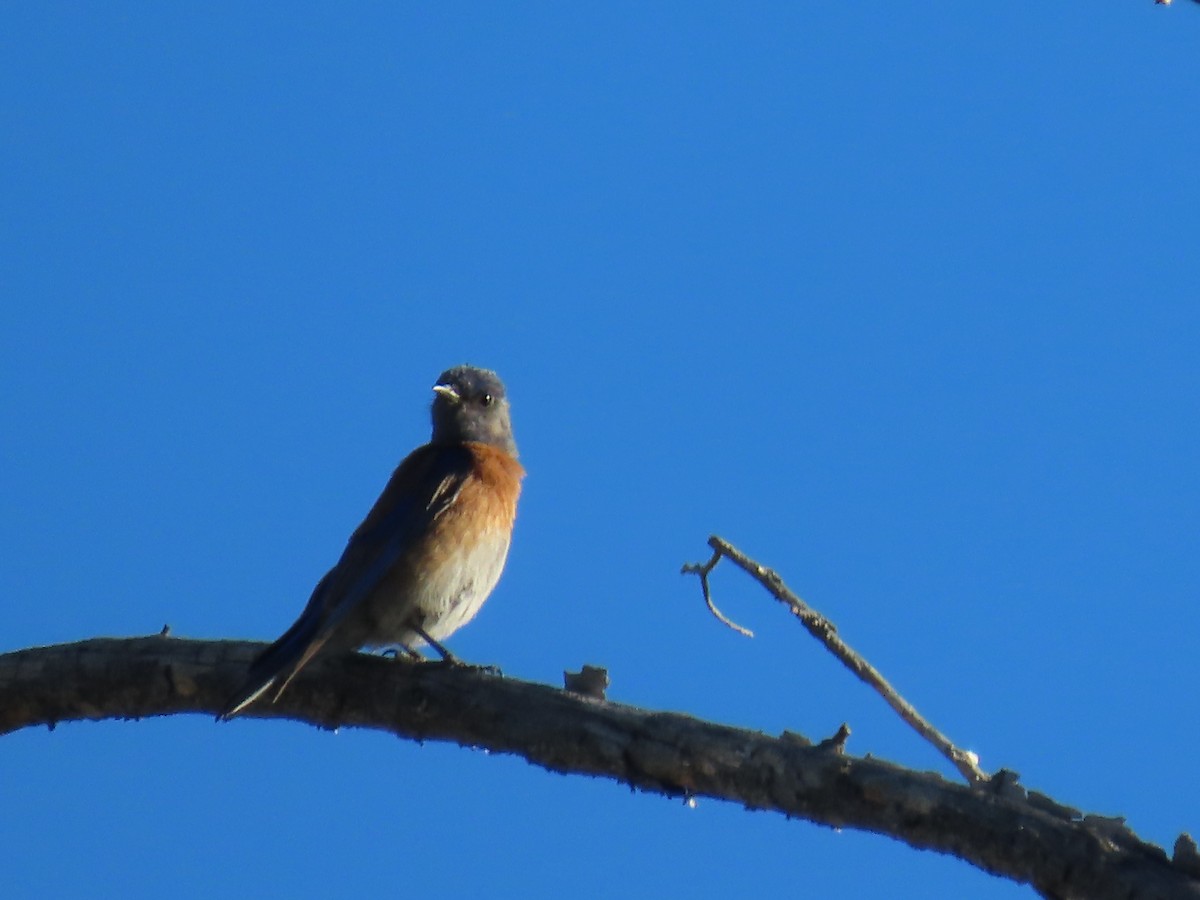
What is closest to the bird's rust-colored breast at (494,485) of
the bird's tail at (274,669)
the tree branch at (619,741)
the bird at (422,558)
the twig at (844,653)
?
the bird at (422,558)

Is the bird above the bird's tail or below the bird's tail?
above

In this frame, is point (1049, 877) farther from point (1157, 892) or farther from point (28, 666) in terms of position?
point (28, 666)

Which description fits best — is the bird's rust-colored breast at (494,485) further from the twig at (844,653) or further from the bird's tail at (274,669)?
the twig at (844,653)

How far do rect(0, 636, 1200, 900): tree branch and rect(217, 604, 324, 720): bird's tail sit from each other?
5.4 inches

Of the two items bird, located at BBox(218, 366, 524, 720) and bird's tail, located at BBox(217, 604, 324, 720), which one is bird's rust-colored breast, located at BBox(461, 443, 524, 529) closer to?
bird, located at BBox(218, 366, 524, 720)

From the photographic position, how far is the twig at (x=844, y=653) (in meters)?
4.66

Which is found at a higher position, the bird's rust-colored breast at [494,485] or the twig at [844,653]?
the bird's rust-colored breast at [494,485]

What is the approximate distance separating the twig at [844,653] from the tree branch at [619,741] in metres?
0.31

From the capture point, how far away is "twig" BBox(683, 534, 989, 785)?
183 inches

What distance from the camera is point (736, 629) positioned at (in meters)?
5.41

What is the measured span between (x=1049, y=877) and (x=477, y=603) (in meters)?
3.31

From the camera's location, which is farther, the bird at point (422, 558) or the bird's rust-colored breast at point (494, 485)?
the bird's rust-colored breast at point (494, 485)

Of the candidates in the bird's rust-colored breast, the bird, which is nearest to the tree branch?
the bird

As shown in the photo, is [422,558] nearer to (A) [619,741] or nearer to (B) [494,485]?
(B) [494,485]
